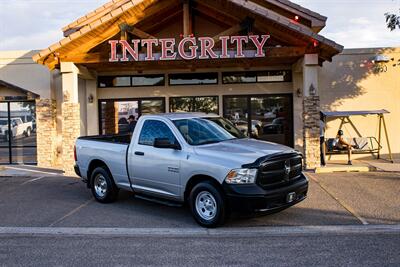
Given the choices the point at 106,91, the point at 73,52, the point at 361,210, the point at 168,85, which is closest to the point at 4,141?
the point at 106,91

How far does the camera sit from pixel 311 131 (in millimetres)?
12477

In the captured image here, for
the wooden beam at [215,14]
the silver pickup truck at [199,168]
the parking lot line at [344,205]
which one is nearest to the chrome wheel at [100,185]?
the silver pickup truck at [199,168]

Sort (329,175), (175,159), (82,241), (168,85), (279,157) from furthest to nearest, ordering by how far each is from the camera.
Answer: (168,85)
(329,175)
(175,159)
(279,157)
(82,241)

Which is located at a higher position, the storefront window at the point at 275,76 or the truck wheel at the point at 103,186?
the storefront window at the point at 275,76

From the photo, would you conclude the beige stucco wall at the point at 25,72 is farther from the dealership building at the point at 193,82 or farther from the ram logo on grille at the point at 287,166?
the ram logo on grille at the point at 287,166

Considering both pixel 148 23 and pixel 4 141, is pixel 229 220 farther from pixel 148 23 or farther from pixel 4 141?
pixel 4 141

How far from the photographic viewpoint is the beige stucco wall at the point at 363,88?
1451 cm

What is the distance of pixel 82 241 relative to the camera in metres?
6.49

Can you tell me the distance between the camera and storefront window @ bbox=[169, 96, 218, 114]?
1535cm

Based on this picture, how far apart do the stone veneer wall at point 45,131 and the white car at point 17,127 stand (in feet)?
3.30

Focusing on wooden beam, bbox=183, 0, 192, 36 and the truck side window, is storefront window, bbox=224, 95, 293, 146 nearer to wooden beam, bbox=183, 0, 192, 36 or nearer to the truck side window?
wooden beam, bbox=183, 0, 192, 36

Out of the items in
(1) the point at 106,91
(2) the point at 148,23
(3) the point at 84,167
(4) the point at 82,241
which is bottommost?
(4) the point at 82,241

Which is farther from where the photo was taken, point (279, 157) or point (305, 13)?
point (305, 13)

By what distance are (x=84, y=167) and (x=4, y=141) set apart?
317 inches
